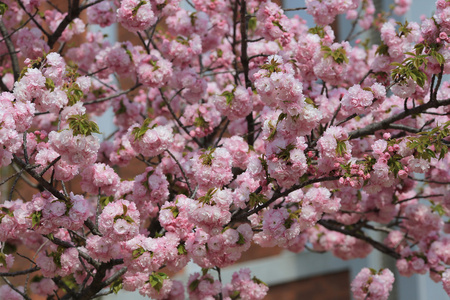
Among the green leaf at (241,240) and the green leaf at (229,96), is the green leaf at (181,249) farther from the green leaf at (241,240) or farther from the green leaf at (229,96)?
the green leaf at (229,96)

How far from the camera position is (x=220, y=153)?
112 inches

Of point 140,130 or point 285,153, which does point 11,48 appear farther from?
point 285,153

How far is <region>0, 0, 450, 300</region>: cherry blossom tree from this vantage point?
105 inches

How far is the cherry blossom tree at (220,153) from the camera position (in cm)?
267

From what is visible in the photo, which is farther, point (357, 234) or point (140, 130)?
point (357, 234)

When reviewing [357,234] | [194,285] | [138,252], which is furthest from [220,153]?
[357,234]

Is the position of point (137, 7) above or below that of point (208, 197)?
above

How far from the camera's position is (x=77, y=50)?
474 centimetres

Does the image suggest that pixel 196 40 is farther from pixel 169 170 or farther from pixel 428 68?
pixel 428 68

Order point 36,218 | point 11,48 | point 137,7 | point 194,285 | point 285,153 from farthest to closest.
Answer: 1. point 11,48
2. point 194,285
3. point 137,7
4. point 36,218
5. point 285,153

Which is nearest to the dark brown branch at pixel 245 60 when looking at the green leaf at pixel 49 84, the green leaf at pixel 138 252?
the green leaf at pixel 138 252

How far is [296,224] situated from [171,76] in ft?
4.75

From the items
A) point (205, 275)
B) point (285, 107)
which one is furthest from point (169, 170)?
point (285, 107)

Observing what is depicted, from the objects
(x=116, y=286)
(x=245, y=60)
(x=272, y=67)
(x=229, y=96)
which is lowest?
(x=116, y=286)
